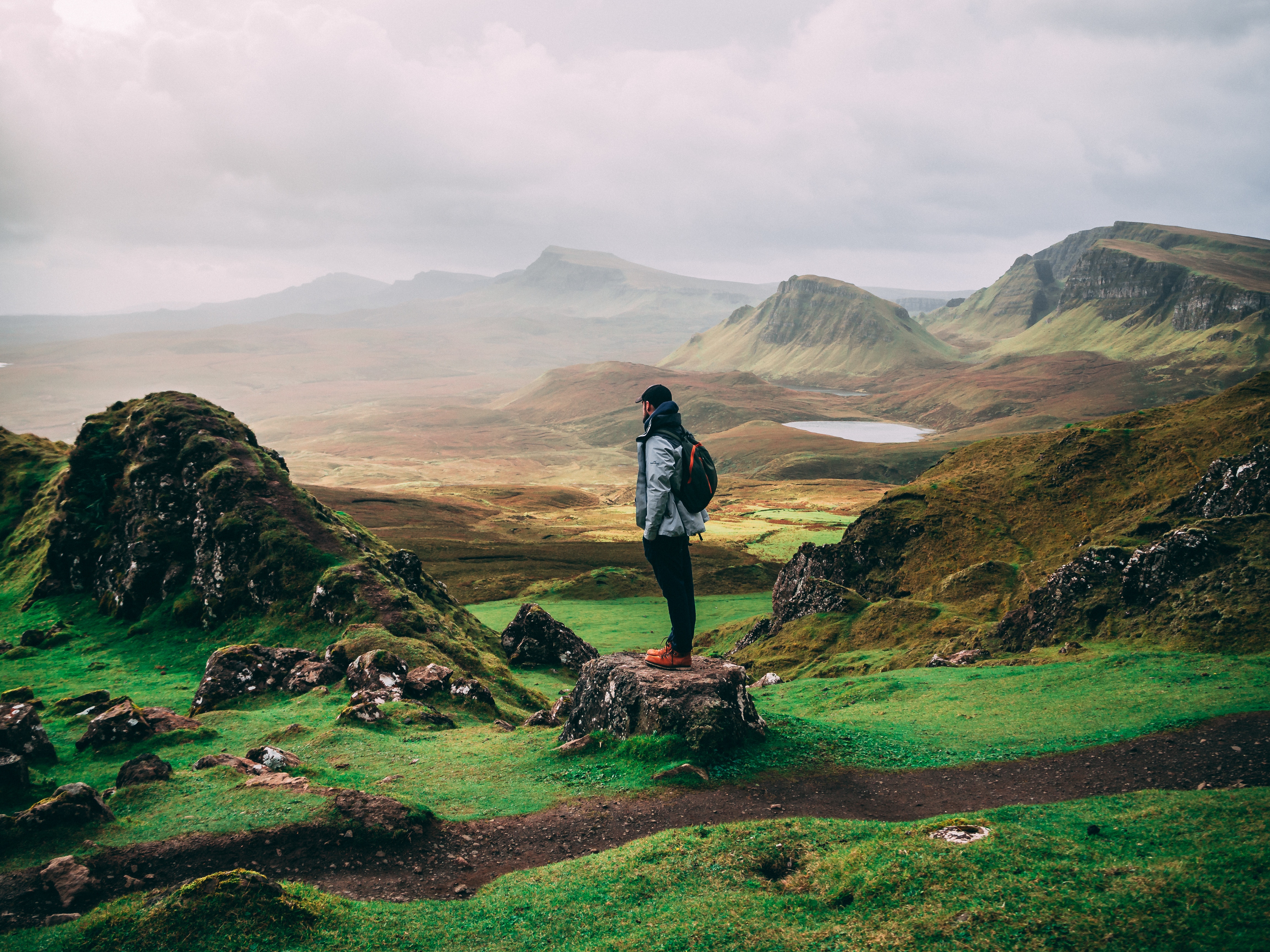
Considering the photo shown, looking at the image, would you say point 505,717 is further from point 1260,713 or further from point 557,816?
point 1260,713

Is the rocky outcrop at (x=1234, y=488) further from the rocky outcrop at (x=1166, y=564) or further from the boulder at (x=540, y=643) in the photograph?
the boulder at (x=540, y=643)

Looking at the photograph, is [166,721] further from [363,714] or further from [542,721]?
[542,721]

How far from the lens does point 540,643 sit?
104 feet

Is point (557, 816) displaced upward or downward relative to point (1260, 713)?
downward

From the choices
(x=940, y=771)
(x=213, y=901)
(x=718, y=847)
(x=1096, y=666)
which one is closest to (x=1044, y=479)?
(x=1096, y=666)

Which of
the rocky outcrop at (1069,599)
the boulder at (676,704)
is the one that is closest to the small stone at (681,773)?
the boulder at (676,704)

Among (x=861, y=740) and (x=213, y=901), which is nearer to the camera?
(x=213, y=901)

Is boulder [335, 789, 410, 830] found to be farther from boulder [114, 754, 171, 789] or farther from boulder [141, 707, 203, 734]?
boulder [141, 707, 203, 734]

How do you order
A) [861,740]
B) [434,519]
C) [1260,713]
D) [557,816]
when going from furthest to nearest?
1. [434,519]
2. [861,740]
3. [1260,713]
4. [557,816]

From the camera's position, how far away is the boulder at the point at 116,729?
15117 millimetres

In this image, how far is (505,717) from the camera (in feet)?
70.7

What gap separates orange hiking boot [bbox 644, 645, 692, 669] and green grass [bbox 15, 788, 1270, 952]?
4.43 meters

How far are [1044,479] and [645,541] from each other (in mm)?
34060

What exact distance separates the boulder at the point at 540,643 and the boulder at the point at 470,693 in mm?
9958
